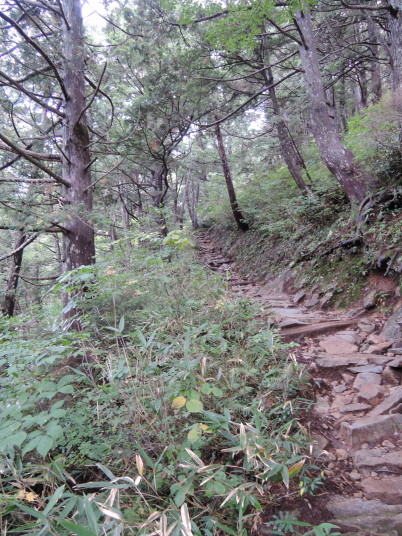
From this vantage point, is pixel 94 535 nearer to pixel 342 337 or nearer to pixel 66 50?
pixel 342 337

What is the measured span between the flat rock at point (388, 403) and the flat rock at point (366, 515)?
88 centimetres

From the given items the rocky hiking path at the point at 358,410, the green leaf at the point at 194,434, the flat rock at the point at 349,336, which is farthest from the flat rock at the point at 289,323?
the green leaf at the point at 194,434

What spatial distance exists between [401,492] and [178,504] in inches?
53.7

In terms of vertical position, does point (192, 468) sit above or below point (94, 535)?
below

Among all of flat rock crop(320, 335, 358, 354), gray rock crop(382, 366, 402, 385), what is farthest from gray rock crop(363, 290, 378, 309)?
gray rock crop(382, 366, 402, 385)

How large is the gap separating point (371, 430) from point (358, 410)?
12.5 inches

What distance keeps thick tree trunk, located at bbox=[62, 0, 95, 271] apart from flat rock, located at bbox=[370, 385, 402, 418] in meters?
4.57

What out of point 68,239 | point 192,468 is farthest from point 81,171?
point 192,468

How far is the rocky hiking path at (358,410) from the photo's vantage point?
1.72 m

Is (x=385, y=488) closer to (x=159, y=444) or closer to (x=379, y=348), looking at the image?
(x=159, y=444)

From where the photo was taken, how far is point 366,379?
292 centimetres

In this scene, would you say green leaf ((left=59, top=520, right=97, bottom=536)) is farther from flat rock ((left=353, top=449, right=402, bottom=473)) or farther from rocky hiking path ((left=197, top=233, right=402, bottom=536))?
flat rock ((left=353, top=449, right=402, bottom=473))

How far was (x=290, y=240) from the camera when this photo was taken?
865cm

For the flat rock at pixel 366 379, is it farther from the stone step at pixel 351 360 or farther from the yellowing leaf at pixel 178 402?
the yellowing leaf at pixel 178 402
